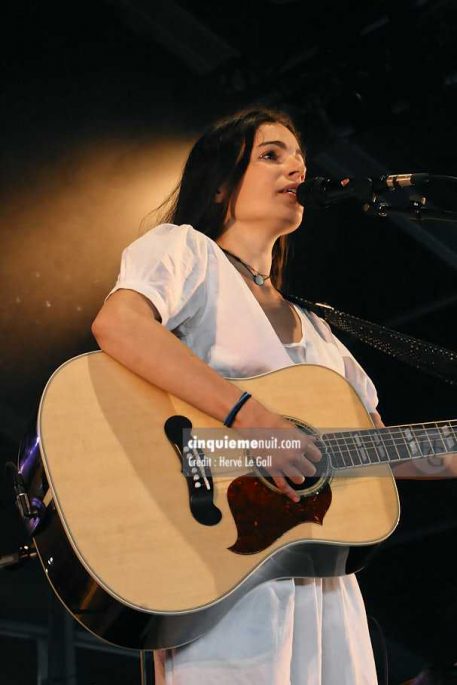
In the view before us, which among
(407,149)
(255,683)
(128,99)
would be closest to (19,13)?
(128,99)

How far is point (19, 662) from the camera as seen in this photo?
69.2 inches

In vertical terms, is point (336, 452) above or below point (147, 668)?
above

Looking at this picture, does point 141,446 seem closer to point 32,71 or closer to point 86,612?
point 86,612

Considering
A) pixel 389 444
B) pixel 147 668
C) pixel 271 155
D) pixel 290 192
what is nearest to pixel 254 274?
pixel 290 192

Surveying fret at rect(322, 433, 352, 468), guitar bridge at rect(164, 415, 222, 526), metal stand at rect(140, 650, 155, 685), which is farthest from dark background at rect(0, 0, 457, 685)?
fret at rect(322, 433, 352, 468)

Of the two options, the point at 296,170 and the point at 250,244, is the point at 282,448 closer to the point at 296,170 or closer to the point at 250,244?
the point at 250,244

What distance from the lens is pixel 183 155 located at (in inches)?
91.5

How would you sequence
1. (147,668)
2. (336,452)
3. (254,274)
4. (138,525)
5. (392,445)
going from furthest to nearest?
(254,274) < (147,668) < (392,445) < (336,452) < (138,525)

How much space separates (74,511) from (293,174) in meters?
1.07

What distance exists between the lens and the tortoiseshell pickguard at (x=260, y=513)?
1.37 metres

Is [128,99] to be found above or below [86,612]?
above

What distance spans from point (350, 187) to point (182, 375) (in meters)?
0.49

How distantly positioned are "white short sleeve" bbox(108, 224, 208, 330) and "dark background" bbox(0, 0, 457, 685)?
0.47 m

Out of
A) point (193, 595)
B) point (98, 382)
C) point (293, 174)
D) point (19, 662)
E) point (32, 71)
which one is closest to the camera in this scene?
point (193, 595)
